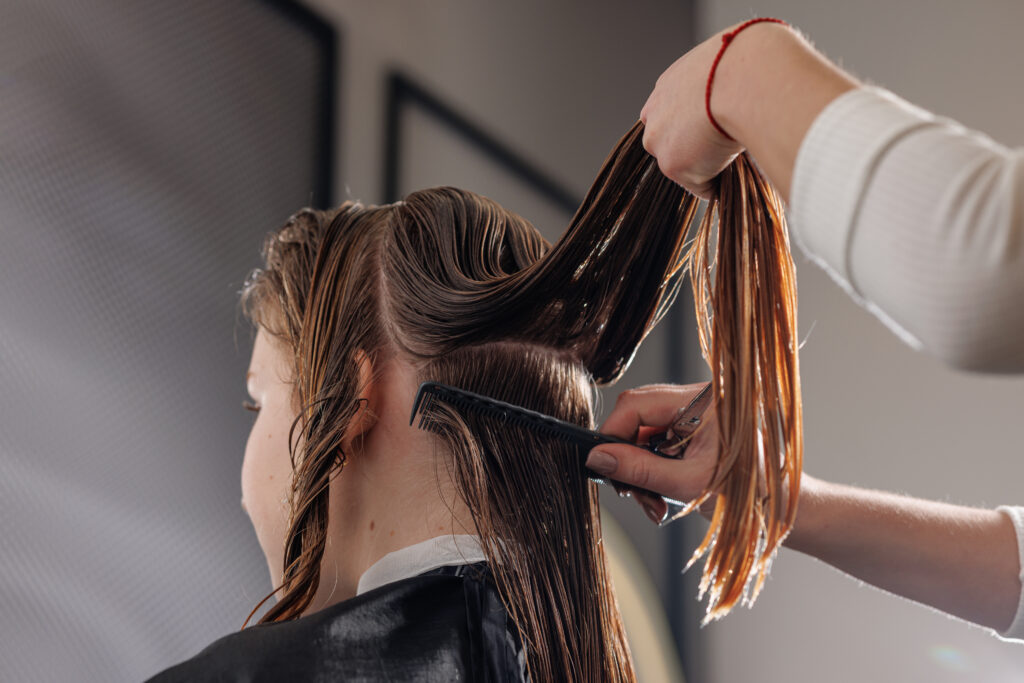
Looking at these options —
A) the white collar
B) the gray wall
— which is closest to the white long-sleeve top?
the white collar

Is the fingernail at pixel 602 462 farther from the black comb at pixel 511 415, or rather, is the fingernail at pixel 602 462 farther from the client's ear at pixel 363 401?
the client's ear at pixel 363 401

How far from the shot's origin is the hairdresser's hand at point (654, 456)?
30.2 inches

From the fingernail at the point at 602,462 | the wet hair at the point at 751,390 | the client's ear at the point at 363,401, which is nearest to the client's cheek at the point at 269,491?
the client's ear at the point at 363,401

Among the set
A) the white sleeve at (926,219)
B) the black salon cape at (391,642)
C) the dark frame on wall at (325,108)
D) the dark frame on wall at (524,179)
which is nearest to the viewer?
the white sleeve at (926,219)

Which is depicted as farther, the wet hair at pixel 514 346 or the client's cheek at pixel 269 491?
the client's cheek at pixel 269 491

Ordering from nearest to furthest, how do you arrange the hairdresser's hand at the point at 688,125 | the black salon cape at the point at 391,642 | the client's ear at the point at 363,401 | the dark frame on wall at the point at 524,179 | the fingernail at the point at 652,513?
the hairdresser's hand at the point at 688,125 → the black salon cape at the point at 391,642 → the fingernail at the point at 652,513 → the client's ear at the point at 363,401 → the dark frame on wall at the point at 524,179

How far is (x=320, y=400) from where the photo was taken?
93cm

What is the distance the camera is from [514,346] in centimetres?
93

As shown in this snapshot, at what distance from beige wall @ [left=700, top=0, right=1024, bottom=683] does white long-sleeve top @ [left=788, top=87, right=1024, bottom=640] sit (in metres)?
1.37

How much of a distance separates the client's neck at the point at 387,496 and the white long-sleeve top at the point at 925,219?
514 mm

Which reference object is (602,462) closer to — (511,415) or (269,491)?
(511,415)

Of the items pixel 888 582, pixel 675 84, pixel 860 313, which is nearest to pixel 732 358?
pixel 675 84

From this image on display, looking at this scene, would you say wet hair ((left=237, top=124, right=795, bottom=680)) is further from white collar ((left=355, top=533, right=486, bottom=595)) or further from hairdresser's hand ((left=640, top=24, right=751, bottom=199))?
hairdresser's hand ((left=640, top=24, right=751, bottom=199))

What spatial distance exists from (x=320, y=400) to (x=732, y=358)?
0.46 metres
